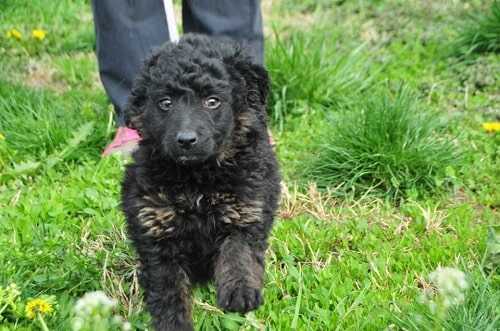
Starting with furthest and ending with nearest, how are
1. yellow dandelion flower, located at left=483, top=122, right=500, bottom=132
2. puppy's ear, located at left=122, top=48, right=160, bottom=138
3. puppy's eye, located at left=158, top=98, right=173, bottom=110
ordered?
yellow dandelion flower, located at left=483, top=122, right=500, bottom=132 < puppy's ear, located at left=122, top=48, right=160, bottom=138 < puppy's eye, located at left=158, top=98, right=173, bottom=110

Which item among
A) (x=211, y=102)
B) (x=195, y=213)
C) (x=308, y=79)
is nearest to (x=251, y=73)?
(x=211, y=102)

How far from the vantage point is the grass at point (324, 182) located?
3.35 metres

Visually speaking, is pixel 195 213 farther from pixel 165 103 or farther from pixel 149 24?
pixel 149 24

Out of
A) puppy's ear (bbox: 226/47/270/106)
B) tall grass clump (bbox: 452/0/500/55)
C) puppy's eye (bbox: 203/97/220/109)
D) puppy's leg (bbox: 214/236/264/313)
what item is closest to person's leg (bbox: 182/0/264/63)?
puppy's ear (bbox: 226/47/270/106)

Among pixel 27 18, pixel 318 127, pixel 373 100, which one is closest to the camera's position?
pixel 373 100

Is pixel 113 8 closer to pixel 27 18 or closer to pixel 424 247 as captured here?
pixel 424 247

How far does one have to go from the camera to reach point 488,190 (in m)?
4.48

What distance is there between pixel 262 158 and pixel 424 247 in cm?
110

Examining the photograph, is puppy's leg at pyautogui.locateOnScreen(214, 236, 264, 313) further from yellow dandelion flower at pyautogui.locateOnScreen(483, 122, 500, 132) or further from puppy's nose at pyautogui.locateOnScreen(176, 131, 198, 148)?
yellow dandelion flower at pyautogui.locateOnScreen(483, 122, 500, 132)

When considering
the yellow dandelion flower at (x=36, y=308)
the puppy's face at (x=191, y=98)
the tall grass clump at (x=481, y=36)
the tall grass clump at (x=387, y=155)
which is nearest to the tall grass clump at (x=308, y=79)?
the tall grass clump at (x=387, y=155)

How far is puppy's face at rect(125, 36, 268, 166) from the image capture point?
2.93m

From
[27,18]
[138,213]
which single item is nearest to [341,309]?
[138,213]

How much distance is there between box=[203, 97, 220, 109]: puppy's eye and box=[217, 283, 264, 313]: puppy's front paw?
0.68 metres

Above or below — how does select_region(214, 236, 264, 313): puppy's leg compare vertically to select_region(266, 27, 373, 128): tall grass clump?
above
